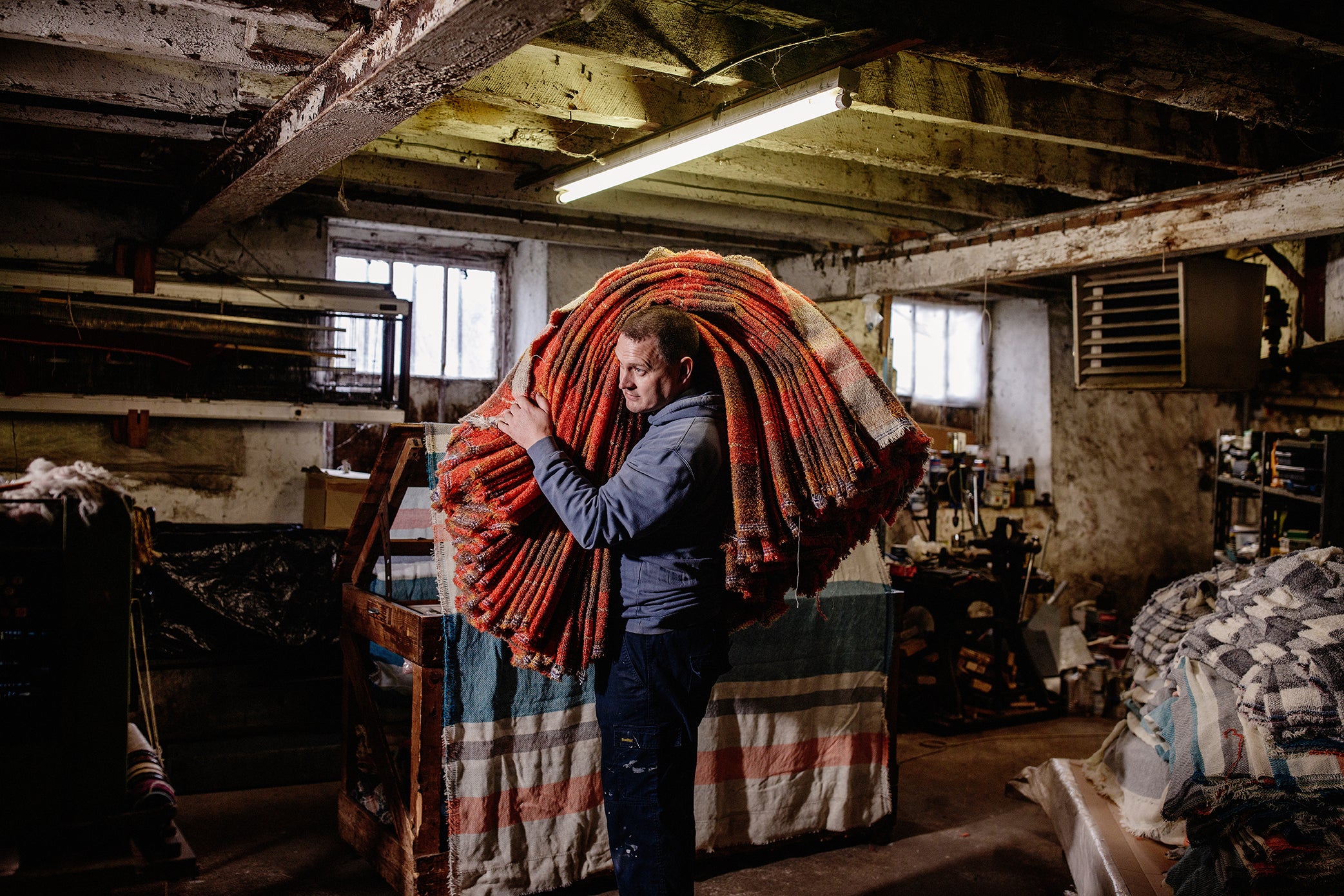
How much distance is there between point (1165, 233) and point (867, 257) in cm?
200

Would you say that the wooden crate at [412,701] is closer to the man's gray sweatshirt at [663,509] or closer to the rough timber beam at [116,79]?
the man's gray sweatshirt at [663,509]

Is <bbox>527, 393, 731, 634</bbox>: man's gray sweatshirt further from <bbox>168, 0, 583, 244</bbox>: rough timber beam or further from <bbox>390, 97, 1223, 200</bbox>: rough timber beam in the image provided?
<bbox>390, 97, 1223, 200</bbox>: rough timber beam

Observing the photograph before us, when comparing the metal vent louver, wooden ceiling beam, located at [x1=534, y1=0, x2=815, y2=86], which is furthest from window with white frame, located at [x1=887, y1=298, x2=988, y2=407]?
wooden ceiling beam, located at [x1=534, y1=0, x2=815, y2=86]

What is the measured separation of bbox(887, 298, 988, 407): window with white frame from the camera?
789 cm

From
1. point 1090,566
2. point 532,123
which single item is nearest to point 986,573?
point 1090,566

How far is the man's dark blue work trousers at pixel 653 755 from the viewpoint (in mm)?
2160

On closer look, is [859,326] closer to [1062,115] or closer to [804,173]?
[804,173]

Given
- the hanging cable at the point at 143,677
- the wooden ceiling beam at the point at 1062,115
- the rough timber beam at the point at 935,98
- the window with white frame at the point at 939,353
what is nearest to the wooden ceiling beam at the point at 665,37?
the rough timber beam at the point at 935,98

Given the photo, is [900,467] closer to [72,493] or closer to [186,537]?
[72,493]

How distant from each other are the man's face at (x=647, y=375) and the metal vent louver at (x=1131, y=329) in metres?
3.31

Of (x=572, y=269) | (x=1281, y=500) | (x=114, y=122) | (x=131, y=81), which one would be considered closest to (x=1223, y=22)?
(x=1281, y=500)

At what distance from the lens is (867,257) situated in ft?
19.5

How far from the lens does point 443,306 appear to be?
6523 mm

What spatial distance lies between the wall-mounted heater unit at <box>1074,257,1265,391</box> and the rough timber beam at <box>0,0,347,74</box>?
12.2 feet
